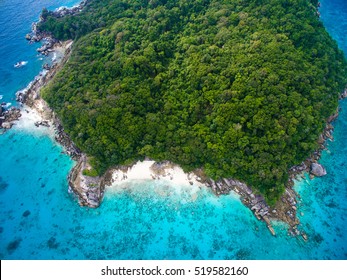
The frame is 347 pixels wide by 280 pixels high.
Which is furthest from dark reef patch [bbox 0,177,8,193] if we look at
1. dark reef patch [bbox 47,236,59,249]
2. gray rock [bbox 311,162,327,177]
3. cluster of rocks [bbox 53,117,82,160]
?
gray rock [bbox 311,162,327,177]

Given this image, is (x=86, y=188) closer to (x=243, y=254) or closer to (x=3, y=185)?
(x=3, y=185)

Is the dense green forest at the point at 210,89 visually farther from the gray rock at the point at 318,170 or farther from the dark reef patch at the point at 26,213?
the dark reef patch at the point at 26,213

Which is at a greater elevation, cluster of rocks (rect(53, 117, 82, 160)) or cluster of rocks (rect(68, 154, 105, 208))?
cluster of rocks (rect(53, 117, 82, 160))

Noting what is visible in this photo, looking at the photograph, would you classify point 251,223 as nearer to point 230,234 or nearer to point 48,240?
point 230,234

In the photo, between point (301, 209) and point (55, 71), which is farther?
point (55, 71)

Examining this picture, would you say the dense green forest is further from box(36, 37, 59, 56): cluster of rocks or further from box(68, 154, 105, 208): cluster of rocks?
box(36, 37, 59, 56): cluster of rocks

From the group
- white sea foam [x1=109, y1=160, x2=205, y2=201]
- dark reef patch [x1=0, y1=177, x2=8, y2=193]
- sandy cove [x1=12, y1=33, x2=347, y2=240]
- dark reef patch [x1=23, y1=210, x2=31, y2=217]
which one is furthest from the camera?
dark reef patch [x1=0, y1=177, x2=8, y2=193]

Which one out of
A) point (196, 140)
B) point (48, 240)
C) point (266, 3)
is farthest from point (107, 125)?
point (266, 3)
